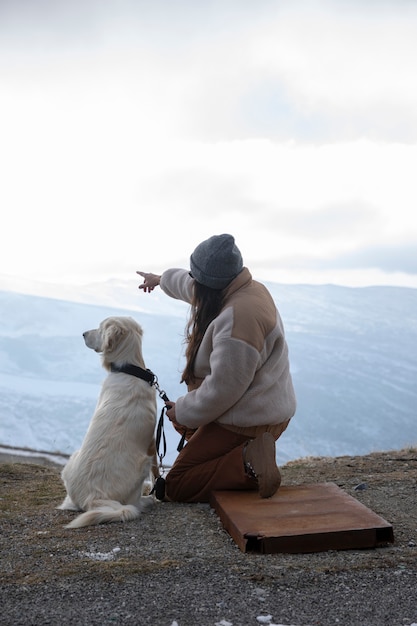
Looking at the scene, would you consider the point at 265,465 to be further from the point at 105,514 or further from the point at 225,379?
the point at 105,514

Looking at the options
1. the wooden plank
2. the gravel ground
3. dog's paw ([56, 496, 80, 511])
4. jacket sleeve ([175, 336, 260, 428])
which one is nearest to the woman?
jacket sleeve ([175, 336, 260, 428])

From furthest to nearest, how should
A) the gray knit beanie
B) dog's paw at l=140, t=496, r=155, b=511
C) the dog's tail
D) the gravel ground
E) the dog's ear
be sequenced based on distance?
the dog's ear
dog's paw at l=140, t=496, r=155, b=511
the gray knit beanie
the dog's tail
the gravel ground

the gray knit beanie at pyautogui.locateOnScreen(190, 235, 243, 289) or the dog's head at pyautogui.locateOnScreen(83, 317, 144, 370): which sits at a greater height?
the gray knit beanie at pyautogui.locateOnScreen(190, 235, 243, 289)

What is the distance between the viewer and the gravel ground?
10.6 ft

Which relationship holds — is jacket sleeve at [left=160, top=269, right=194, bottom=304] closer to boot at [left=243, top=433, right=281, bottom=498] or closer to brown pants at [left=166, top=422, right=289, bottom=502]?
brown pants at [left=166, top=422, right=289, bottom=502]

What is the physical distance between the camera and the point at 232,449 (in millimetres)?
5168

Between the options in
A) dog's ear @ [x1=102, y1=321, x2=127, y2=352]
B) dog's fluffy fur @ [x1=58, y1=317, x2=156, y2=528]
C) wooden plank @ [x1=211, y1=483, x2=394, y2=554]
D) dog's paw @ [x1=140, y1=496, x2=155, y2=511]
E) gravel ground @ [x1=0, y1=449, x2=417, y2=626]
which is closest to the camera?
gravel ground @ [x1=0, y1=449, x2=417, y2=626]

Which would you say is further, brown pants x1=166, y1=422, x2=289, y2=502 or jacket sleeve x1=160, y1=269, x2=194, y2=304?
jacket sleeve x1=160, y1=269, x2=194, y2=304

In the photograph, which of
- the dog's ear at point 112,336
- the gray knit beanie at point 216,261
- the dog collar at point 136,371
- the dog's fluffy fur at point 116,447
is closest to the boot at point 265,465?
the dog's fluffy fur at point 116,447

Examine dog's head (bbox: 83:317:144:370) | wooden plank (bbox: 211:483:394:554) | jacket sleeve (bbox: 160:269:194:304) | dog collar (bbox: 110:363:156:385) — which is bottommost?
wooden plank (bbox: 211:483:394:554)

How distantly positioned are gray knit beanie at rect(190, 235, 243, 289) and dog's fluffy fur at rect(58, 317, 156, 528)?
0.94 metres

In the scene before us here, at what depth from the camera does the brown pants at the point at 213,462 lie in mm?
5129

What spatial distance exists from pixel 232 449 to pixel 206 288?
123 cm

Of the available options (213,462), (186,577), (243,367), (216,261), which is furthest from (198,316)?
(186,577)
